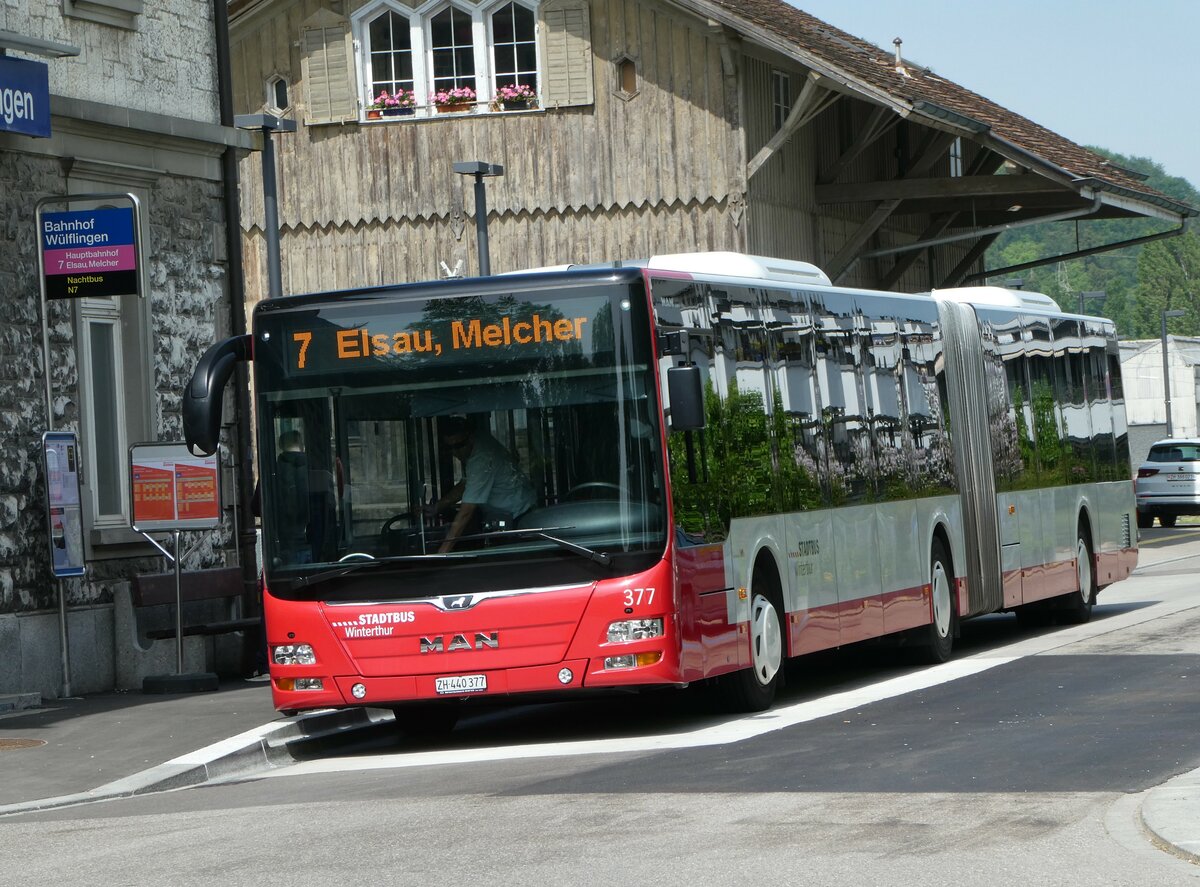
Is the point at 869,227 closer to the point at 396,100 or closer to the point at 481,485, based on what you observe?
the point at 396,100

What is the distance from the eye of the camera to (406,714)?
14172 mm

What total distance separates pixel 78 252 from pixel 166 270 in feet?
5.83

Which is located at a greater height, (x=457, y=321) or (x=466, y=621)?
(x=457, y=321)

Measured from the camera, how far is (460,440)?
12680 millimetres

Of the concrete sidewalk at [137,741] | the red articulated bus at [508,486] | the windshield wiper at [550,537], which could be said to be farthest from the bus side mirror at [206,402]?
the concrete sidewalk at [137,741]

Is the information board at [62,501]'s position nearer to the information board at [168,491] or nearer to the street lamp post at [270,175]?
the information board at [168,491]

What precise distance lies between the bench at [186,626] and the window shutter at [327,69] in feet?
42.8

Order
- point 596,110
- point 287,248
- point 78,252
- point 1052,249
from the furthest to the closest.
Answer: point 1052,249
point 287,248
point 596,110
point 78,252

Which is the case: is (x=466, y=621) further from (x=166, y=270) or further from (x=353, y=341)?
(x=166, y=270)

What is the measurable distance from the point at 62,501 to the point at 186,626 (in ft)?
5.65

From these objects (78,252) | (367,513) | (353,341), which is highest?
(78,252)

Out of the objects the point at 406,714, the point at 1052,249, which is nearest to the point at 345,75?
the point at 406,714

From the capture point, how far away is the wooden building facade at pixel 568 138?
28172 mm

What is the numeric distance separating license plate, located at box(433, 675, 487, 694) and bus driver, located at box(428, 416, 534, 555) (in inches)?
28.6
